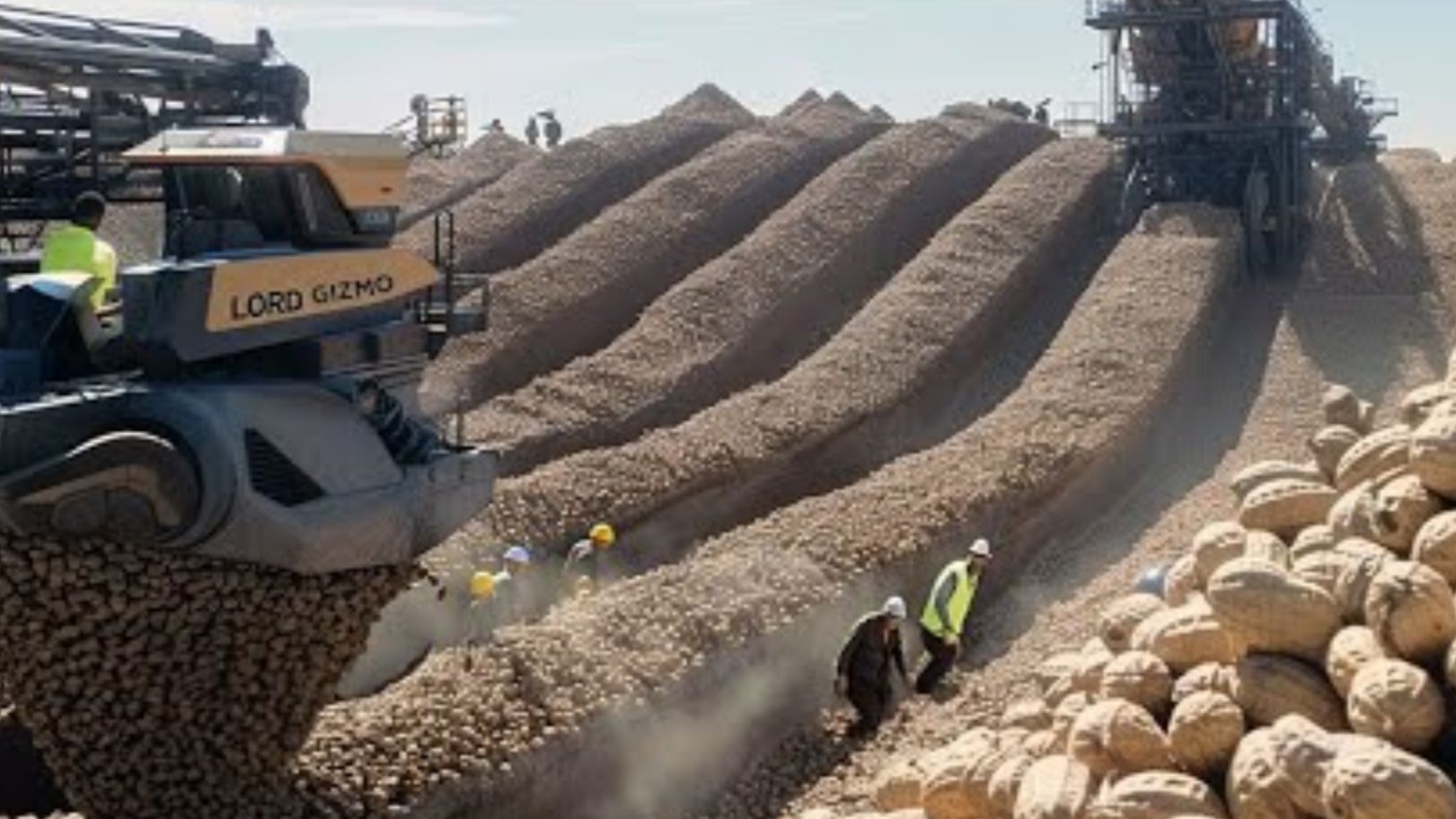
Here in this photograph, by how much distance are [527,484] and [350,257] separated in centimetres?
693

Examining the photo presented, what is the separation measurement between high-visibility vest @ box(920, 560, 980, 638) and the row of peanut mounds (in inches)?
208

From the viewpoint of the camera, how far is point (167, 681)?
30.6ft

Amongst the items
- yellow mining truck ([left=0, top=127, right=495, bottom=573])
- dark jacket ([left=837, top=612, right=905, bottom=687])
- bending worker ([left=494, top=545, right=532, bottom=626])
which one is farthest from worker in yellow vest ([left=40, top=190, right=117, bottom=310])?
dark jacket ([left=837, top=612, right=905, bottom=687])

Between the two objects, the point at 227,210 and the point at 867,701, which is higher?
the point at 227,210

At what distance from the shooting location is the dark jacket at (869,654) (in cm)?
1306

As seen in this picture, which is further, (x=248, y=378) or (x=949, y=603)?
(x=949, y=603)

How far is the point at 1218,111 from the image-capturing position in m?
28.8

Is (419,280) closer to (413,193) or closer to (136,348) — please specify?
(136,348)

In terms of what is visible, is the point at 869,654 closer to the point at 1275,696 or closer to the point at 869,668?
the point at 869,668

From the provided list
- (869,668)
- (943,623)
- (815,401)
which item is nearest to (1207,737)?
(869,668)

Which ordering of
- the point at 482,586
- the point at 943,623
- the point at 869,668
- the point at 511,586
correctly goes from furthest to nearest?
Answer: 1. the point at 511,586
2. the point at 482,586
3. the point at 943,623
4. the point at 869,668

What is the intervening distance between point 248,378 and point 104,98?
2.61 m

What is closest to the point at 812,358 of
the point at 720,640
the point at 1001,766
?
the point at 720,640

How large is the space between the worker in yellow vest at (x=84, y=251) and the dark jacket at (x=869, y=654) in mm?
5904
